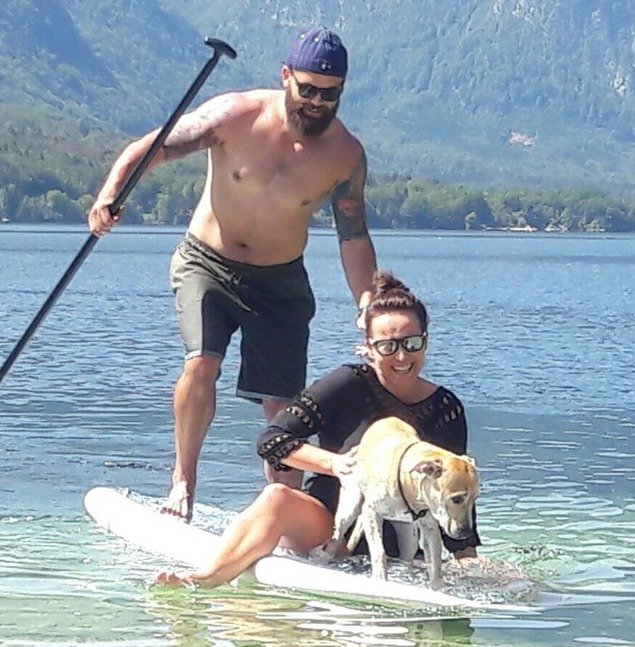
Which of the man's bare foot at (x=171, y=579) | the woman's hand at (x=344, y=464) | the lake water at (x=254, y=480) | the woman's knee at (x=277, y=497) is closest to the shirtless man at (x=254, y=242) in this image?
the lake water at (x=254, y=480)

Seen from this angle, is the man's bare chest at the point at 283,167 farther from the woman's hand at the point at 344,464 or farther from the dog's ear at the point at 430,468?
the dog's ear at the point at 430,468

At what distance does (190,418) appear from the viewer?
888 cm

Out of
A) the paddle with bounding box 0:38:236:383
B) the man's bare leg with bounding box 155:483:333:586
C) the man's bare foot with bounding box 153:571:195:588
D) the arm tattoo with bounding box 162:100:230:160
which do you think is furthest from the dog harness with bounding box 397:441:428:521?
the arm tattoo with bounding box 162:100:230:160

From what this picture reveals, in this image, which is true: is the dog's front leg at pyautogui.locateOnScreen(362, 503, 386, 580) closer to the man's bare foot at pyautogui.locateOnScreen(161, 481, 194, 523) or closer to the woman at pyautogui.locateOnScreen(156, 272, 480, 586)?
the woman at pyautogui.locateOnScreen(156, 272, 480, 586)

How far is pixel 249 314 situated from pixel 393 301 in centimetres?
167

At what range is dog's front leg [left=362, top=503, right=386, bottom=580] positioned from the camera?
7219 millimetres

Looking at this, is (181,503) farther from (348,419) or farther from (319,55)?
(319,55)

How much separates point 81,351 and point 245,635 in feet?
57.5

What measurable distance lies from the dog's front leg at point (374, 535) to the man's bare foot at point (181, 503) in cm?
178

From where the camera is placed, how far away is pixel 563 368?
23953 mm

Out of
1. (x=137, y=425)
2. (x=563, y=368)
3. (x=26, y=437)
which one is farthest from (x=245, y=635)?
(x=563, y=368)

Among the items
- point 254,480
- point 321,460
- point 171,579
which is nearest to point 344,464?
point 321,460

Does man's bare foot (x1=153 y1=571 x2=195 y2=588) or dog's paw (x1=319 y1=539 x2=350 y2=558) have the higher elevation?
dog's paw (x1=319 y1=539 x2=350 y2=558)

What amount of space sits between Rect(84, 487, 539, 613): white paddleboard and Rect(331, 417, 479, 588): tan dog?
0.09 meters
